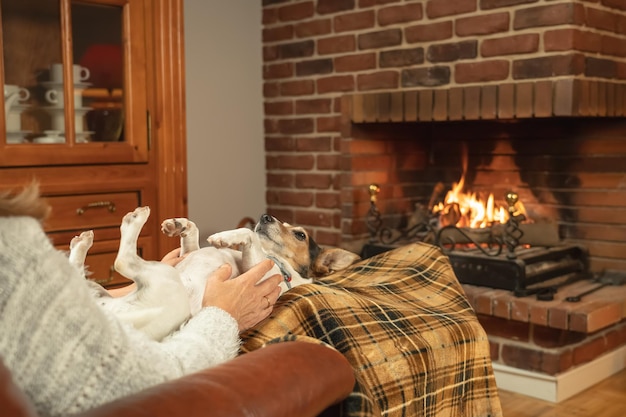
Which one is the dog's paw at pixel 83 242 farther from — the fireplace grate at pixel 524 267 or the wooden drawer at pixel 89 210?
the fireplace grate at pixel 524 267

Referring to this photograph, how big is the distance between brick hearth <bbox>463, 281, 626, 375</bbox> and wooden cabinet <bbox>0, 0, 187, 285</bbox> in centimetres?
128

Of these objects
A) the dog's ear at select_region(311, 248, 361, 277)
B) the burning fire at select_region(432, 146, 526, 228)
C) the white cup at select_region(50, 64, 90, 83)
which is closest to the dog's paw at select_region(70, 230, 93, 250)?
the dog's ear at select_region(311, 248, 361, 277)

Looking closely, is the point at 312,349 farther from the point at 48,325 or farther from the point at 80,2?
the point at 80,2

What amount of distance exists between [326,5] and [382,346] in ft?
7.94

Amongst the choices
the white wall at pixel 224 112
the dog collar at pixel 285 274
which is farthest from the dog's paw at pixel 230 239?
the white wall at pixel 224 112

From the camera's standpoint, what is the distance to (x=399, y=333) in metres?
1.44

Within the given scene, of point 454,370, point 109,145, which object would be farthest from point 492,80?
point 454,370

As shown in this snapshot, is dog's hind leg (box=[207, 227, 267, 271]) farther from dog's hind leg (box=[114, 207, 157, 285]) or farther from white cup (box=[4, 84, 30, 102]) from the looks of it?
white cup (box=[4, 84, 30, 102])

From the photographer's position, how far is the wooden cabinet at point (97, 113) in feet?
8.39

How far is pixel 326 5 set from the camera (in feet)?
11.4

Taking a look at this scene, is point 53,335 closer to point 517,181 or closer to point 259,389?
point 259,389

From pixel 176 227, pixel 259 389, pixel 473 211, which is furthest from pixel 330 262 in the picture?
pixel 473 211

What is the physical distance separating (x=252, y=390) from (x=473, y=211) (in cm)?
257

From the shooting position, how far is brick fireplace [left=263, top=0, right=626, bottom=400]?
9.18 feet
